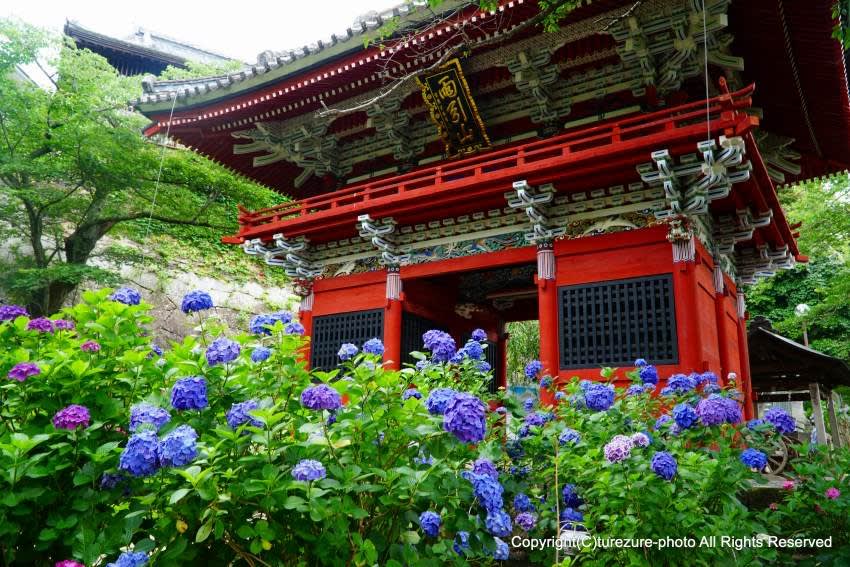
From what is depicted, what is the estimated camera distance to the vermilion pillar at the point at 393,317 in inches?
397

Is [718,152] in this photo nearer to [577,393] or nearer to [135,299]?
[577,393]

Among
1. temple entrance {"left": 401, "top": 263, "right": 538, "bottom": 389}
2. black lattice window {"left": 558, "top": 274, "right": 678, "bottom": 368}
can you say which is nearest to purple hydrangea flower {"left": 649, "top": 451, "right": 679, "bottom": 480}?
black lattice window {"left": 558, "top": 274, "right": 678, "bottom": 368}

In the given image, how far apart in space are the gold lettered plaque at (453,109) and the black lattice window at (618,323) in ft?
10.3

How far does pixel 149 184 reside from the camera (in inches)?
593

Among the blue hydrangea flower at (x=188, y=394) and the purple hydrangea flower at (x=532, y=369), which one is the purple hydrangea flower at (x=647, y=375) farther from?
the blue hydrangea flower at (x=188, y=394)

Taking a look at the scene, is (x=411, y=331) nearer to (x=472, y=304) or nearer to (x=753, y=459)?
(x=472, y=304)

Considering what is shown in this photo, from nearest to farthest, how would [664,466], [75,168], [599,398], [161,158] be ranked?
[664,466] → [599,398] → [75,168] → [161,158]

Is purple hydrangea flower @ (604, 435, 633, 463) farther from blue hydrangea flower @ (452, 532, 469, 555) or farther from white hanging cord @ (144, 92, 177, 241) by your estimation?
white hanging cord @ (144, 92, 177, 241)

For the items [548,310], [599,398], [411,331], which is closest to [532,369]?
[599,398]

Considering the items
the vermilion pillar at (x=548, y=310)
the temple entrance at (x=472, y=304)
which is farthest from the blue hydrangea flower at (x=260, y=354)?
the temple entrance at (x=472, y=304)

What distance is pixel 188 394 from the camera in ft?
8.52

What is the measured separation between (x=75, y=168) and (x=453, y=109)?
31.1ft

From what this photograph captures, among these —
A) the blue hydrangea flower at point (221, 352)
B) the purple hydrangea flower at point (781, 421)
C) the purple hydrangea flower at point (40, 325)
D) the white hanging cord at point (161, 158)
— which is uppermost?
the white hanging cord at point (161, 158)

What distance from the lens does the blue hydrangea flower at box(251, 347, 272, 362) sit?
2.98 meters
